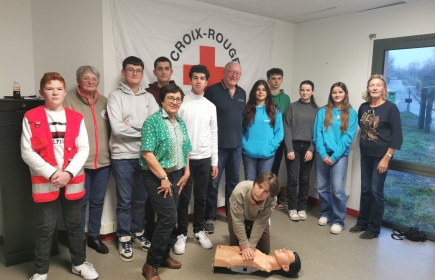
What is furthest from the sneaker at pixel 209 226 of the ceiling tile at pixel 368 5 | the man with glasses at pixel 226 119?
the ceiling tile at pixel 368 5

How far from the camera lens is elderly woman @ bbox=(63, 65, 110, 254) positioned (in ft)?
7.54

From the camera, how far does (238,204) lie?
222 centimetres

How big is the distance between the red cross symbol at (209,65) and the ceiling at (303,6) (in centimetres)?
43

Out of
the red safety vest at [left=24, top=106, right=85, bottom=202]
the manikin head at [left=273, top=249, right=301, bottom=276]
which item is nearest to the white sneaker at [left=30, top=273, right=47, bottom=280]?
the red safety vest at [left=24, top=106, right=85, bottom=202]

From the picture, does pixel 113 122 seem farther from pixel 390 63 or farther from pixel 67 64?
pixel 390 63

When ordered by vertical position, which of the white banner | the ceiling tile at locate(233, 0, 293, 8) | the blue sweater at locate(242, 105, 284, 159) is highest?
the ceiling tile at locate(233, 0, 293, 8)

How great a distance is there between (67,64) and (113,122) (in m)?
0.70

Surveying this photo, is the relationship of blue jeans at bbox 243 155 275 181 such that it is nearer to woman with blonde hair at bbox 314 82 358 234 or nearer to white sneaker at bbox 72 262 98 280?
woman with blonde hair at bbox 314 82 358 234

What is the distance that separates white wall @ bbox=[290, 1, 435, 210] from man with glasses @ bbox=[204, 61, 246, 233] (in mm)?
1248

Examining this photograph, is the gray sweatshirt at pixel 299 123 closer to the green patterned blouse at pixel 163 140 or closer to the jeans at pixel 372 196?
the jeans at pixel 372 196

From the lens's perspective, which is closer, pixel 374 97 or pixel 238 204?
pixel 238 204

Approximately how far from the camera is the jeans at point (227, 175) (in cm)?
283

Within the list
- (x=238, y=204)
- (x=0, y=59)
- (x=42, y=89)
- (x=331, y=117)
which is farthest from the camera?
(x=331, y=117)

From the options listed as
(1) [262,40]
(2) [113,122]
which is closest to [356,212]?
(1) [262,40]
